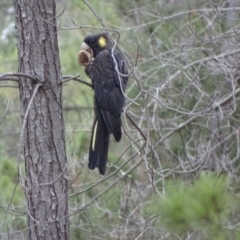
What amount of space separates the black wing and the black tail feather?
8 cm

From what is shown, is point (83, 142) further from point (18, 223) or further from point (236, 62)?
point (236, 62)

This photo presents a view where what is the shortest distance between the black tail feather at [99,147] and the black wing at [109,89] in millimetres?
77

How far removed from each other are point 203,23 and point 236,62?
92 cm

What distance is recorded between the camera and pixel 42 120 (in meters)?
3.61

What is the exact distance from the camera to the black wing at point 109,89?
4090mm

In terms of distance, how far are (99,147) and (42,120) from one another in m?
0.58

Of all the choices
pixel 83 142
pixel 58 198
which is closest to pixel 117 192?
pixel 83 142

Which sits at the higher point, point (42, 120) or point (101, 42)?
point (101, 42)

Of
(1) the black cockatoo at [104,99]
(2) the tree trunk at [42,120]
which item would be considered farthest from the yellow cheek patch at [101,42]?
(2) the tree trunk at [42,120]

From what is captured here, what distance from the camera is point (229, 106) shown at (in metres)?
5.32

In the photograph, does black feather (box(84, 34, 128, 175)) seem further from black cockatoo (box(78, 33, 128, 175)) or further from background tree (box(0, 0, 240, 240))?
background tree (box(0, 0, 240, 240))

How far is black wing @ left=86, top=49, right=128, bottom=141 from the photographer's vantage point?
4.09 m

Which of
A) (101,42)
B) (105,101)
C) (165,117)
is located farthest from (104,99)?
(165,117)

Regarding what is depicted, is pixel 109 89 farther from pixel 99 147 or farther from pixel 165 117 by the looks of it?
pixel 165 117
